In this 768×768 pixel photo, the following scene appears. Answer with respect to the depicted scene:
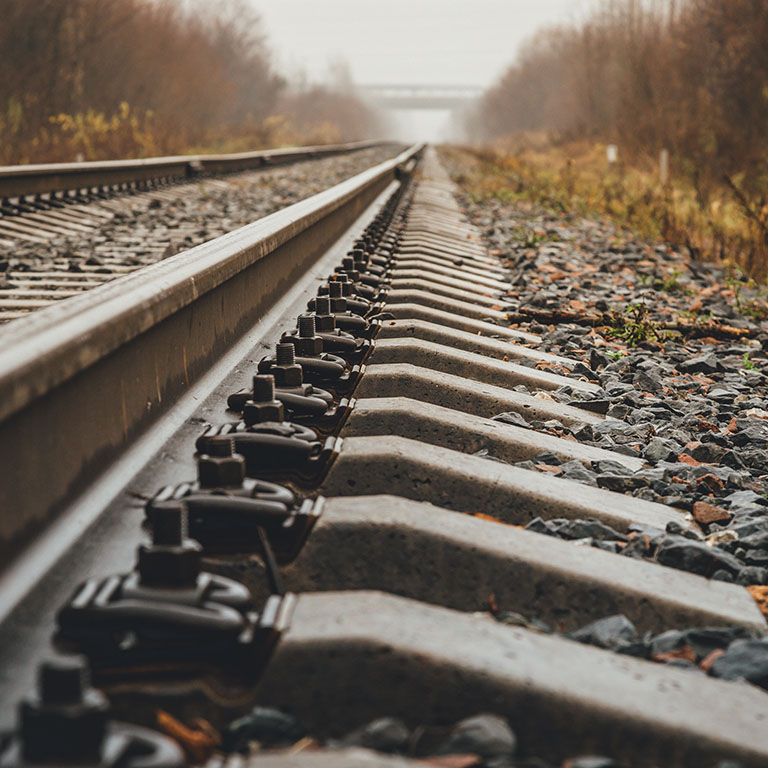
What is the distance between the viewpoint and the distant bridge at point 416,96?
17475 centimetres

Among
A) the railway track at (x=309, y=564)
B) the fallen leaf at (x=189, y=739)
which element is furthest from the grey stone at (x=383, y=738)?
the fallen leaf at (x=189, y=739)

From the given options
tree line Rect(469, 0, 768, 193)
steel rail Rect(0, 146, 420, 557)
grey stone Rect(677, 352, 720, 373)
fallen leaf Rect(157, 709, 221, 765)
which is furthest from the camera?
tree line Rect(469, 0, 768, 193)

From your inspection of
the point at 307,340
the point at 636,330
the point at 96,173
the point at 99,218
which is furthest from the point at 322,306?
the point at 96,173

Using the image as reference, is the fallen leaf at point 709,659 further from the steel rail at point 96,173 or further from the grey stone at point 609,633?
the steel rail at point 96,173

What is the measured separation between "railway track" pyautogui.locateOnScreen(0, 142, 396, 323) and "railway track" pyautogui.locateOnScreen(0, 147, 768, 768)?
2060 millimetres

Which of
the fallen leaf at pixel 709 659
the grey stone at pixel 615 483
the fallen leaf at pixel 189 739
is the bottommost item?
the grey stone at pixel 615 483

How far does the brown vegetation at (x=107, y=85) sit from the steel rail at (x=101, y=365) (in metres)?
12.3

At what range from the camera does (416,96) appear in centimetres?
17750

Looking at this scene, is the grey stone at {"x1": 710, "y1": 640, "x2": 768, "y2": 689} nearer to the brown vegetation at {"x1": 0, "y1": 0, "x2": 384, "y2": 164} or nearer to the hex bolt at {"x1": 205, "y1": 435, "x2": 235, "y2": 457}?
the hex bolt at {"x1": 205, "y1": 435, "x2": 235, "y2": 457}

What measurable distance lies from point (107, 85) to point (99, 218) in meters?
21.1

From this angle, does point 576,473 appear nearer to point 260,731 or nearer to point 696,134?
point 260,731

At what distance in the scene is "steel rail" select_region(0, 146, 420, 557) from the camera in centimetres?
135

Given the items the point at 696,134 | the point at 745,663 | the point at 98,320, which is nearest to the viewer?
the point at 745,663

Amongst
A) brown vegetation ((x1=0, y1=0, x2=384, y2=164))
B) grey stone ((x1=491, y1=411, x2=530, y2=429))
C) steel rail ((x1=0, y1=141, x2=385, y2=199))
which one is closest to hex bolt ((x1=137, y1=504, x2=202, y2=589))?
grey stone ((x1=491, y1=411, x2=530, y2=429))
